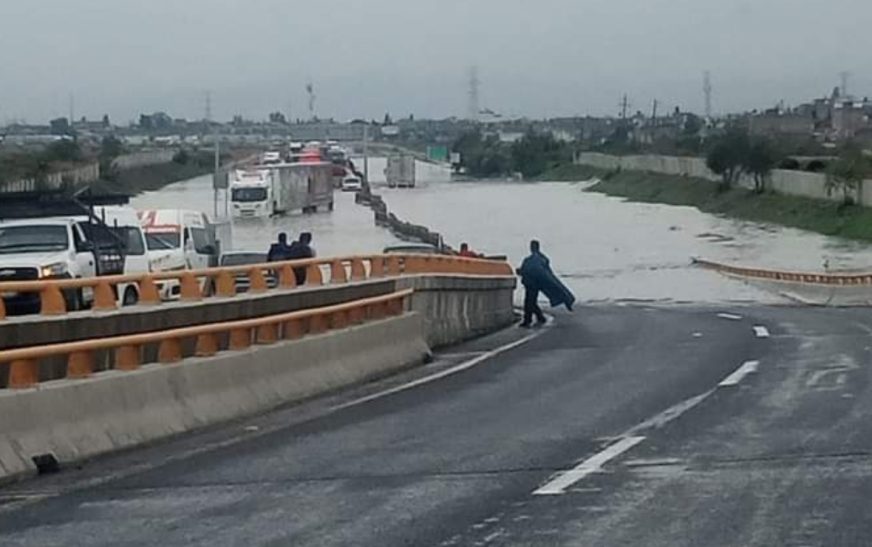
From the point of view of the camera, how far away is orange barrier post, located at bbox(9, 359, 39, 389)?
13.4 m

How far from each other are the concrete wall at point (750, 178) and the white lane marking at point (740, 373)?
87379mm

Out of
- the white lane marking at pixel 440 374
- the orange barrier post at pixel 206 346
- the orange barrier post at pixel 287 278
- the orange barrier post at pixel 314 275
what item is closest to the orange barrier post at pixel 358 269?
the orange barrier post at pixel 314 275

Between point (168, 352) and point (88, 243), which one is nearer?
point (168, 352)

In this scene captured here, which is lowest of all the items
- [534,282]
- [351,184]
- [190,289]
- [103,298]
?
[351,184]

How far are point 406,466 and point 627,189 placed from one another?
160m

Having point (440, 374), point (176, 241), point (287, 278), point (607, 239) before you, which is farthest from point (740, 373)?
point (607, 239)

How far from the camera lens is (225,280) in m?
20.8

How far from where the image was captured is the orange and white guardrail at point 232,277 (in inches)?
637

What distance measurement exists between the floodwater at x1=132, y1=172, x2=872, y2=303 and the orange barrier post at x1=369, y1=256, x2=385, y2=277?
3244 cm

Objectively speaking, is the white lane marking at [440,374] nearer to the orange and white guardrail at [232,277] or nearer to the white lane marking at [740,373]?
the orange and white guardrail at [232,277]

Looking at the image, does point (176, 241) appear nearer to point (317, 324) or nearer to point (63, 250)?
point (63, 250)

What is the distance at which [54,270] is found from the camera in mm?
27359

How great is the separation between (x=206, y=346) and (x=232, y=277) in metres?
3.85

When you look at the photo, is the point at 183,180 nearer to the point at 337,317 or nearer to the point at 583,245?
the point at 583,245
